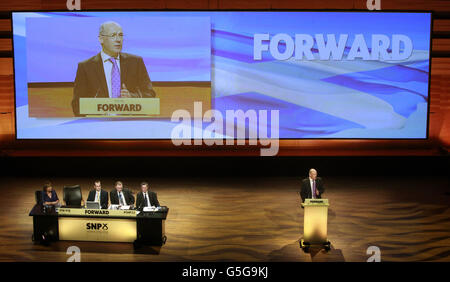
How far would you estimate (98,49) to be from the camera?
872 centimetres

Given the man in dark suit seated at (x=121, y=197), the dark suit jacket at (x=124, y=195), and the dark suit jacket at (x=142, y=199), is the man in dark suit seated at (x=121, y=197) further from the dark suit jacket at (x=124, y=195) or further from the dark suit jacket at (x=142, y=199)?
the dark suit jacket at (x=142, y=199)

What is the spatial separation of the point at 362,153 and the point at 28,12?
24.8 ft

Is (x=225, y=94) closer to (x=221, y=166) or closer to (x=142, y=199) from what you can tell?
(x=221, y=166)

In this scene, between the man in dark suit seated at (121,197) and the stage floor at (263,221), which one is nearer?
the stage floor at (263,221)

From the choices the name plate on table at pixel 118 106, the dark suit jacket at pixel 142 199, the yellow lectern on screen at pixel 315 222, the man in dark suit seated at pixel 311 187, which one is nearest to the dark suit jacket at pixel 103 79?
the name plate on table at pixel 118 106

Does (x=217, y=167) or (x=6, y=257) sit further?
(x=217, y=167)

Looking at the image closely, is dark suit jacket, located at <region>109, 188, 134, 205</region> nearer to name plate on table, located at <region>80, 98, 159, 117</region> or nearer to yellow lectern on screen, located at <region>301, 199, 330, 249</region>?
yellow lectern on screen, located at <region>301, 199, 330, 249</region>

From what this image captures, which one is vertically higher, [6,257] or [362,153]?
[362,153]

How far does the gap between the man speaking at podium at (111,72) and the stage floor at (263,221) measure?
1.82m

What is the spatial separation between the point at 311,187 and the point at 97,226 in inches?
117

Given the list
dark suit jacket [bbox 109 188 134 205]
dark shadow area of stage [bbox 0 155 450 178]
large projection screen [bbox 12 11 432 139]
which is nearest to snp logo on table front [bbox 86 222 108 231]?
dark suit jacket [bbox 109 188 134 205]

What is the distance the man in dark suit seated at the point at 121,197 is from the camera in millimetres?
5699

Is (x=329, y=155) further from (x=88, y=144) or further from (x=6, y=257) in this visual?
(x=6, y=257)
